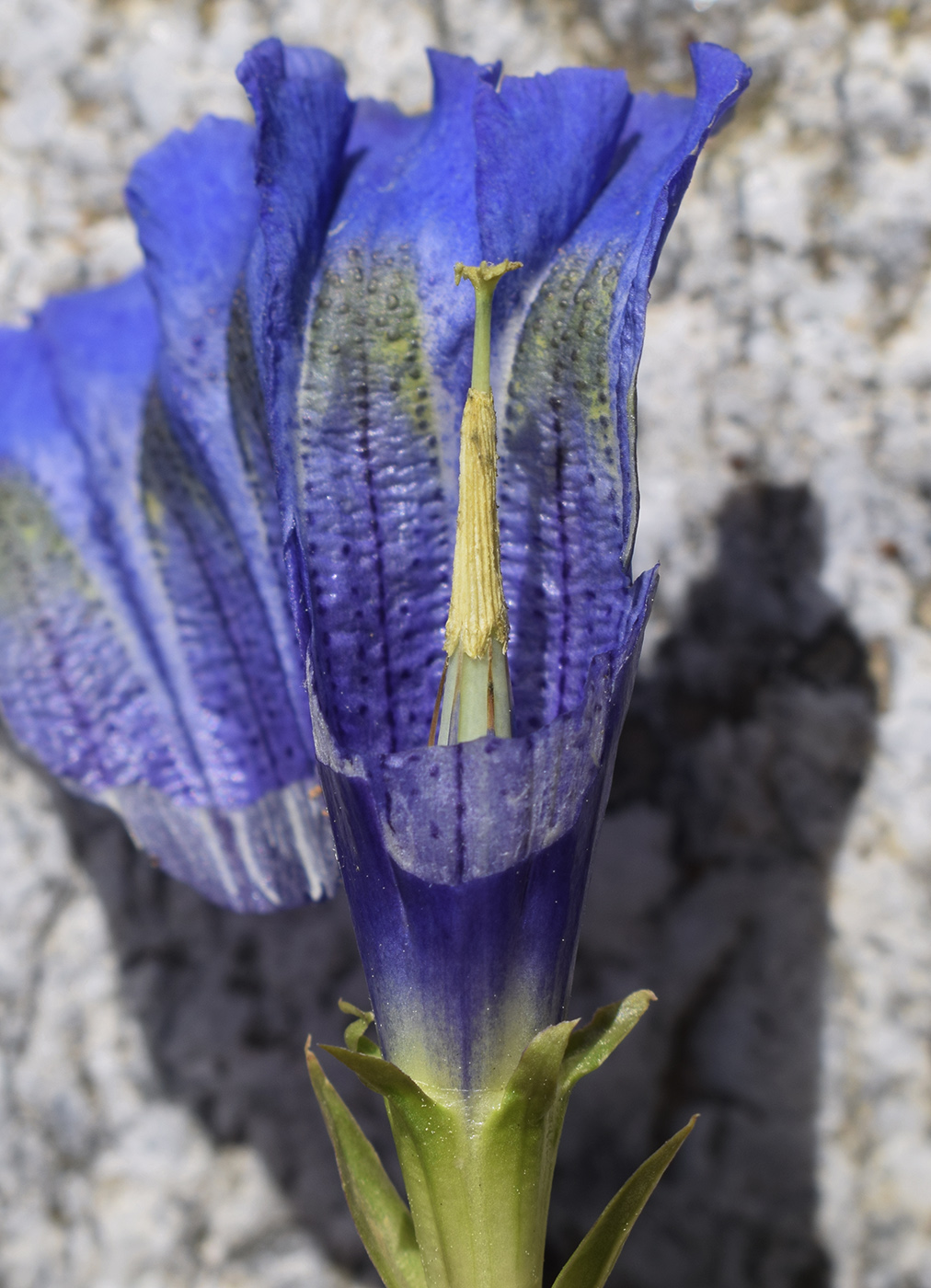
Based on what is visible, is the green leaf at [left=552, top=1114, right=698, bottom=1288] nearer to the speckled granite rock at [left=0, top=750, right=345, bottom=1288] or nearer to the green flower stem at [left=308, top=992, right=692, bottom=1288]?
the green flower stem at [left=308, top=992, right=692, bottom=1288]

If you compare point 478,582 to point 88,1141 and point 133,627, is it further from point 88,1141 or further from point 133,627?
point 88,1141

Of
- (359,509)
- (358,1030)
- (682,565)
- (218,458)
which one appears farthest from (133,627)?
(682,565)

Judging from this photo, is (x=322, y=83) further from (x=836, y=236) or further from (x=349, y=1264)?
(x=349, y=1264)

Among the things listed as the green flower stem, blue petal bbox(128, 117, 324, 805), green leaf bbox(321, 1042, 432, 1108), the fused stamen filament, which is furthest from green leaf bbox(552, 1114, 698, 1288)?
blue petal bbox(128, 117, 324, 805)

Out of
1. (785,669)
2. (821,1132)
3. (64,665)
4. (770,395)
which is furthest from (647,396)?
(821,1132)

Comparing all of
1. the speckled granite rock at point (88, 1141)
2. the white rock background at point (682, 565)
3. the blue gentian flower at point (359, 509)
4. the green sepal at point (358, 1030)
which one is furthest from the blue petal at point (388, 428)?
the speckled granite rock at point (88, 1141)

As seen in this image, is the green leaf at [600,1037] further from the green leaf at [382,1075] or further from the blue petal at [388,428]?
the blue petal at [388,428]

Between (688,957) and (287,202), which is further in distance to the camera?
(688,957)
